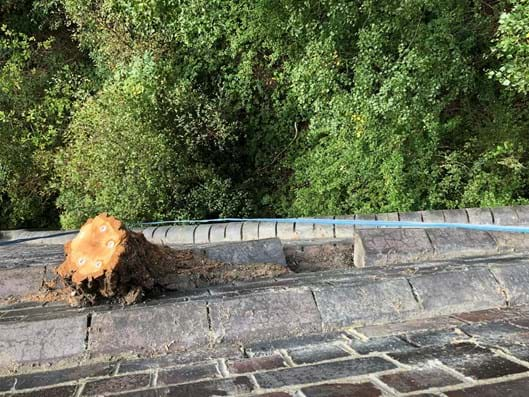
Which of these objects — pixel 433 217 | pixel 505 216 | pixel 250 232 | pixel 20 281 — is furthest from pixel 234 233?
pixel 505 216

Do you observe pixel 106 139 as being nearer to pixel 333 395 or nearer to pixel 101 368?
A: pixel 101 368

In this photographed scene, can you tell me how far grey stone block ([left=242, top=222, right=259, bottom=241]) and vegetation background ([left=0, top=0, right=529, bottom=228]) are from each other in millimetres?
1907

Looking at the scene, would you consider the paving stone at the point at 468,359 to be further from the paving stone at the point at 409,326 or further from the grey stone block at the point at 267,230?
the grey stone block at the point at 267,230

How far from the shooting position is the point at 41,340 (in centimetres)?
232

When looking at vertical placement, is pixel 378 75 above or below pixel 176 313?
Answer: above

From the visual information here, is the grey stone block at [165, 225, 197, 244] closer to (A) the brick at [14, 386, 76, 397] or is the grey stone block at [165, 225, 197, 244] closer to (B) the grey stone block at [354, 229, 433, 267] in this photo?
(B) the grey stone block at [354, 229, 433, 267]

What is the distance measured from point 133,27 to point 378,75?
4276 mm

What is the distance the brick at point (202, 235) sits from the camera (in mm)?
5297

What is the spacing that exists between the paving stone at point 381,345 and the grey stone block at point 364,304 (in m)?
0.20

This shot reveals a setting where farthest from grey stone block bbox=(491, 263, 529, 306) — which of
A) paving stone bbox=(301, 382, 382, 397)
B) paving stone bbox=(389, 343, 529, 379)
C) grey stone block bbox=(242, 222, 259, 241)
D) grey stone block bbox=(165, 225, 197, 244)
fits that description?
grey stone block bbox=(165, 225, 197, 244)

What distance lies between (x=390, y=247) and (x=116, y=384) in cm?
209

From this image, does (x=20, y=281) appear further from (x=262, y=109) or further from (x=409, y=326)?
(x=262, y=109)

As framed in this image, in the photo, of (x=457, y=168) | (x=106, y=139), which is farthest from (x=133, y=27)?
(x=457, y=168)

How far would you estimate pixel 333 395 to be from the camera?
1789 mm
